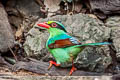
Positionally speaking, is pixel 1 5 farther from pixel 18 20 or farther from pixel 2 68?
pixel 2 68

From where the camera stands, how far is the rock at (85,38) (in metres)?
2.40

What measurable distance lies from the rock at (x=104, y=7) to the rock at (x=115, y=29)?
7 centimetres

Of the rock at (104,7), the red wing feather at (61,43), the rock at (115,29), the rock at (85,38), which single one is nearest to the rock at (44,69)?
the red wing feather at (61,43)

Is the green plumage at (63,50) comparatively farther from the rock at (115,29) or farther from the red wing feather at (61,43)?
the rock at (115,29)

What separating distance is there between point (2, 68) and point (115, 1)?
1312 mm

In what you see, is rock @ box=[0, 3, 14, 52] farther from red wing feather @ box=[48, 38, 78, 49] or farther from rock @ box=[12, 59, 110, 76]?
red wing feather @ box=[48, 38, 78, 49]

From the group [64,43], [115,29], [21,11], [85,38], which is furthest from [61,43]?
[21,11]

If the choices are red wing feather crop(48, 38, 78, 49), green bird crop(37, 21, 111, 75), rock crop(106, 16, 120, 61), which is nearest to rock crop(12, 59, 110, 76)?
green bird crop(37, 21, 111, 75)

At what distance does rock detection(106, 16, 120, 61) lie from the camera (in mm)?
2488

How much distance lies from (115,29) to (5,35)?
3.75 feet

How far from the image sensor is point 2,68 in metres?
2.19

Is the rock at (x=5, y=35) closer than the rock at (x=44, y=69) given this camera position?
No

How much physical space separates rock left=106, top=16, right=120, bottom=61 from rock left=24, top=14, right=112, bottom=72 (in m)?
0.07

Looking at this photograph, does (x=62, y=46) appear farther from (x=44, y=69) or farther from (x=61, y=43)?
(x=44, y=69)
